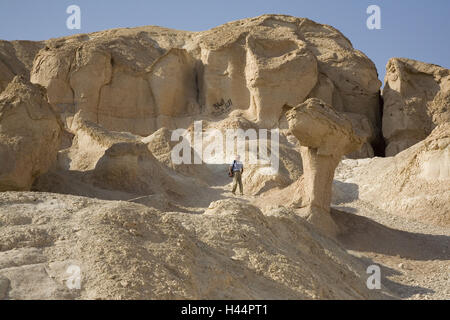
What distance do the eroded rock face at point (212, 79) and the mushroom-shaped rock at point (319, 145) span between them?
42.8 feet

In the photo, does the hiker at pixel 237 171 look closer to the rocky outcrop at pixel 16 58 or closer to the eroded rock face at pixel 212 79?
the eroded rock face at pixel 212 79

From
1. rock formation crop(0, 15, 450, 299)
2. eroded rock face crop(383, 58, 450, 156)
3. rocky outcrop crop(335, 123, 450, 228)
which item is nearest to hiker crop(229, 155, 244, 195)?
rock formation crop(0, 15, 450, 299)

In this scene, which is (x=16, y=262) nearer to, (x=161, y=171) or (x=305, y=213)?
(x=305, y=213)

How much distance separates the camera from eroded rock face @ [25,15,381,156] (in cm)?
2661

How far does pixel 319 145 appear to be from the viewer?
13.0 meters

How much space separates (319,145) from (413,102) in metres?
14.7

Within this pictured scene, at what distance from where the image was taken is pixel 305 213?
41.9 ft

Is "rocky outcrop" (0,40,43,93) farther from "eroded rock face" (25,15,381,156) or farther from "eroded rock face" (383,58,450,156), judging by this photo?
"eroded rock face" (383,58,450,156)

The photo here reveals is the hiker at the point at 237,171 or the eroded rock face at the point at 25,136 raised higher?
the eroded rock face at the point at 25,136

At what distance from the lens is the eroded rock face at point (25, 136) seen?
505 inches

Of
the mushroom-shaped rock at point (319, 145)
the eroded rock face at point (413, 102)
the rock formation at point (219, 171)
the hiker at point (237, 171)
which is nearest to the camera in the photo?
the rock formation at point (219, 171)

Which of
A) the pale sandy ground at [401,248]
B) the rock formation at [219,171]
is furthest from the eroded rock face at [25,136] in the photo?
the pale sandy ground at [401,248]

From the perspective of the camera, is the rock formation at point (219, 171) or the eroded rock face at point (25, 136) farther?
the eroded rock face at point (25, 136)

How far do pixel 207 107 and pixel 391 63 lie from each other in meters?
7.71
